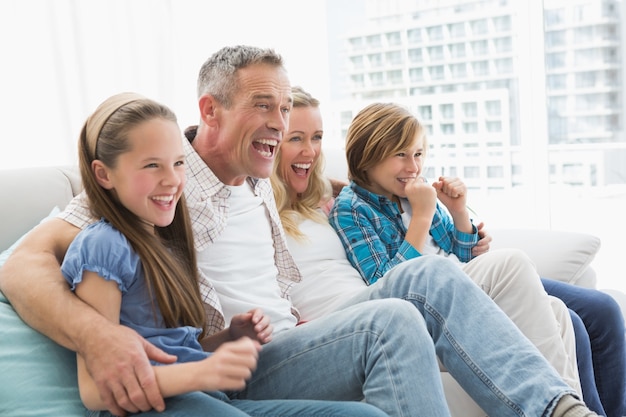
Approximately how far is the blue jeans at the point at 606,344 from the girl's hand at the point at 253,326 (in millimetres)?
848

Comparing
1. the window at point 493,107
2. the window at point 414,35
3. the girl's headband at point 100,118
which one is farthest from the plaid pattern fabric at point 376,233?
the window at point 414,35

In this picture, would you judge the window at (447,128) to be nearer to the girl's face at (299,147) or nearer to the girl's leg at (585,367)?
the girl's face at (299,147)

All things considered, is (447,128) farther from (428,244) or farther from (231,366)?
(231,366)

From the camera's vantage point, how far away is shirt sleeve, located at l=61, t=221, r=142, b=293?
111cm

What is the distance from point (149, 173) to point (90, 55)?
1834 mm

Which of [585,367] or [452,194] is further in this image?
[452,194]

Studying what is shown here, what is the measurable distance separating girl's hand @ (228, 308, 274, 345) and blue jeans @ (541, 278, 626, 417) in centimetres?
85

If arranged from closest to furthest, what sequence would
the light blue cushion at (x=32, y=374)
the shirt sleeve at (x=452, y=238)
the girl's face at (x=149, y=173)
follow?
the light blue cushion at (x=32, y=374) < the girl's face at (x=149, y=173) < the shirt sleeve at (x=452, y=238)

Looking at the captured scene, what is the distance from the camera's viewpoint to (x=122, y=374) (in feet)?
3.43

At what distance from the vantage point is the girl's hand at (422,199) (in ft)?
5.99

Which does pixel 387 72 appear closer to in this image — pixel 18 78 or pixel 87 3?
pixel 87 3

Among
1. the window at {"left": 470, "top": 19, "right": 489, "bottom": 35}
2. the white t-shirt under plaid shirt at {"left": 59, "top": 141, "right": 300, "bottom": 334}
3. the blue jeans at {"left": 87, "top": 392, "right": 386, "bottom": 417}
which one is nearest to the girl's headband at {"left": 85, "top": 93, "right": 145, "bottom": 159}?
the white t-shirt under plaid shirt at {"left": 59, "top": 141, "right": 300, "bottom": 334}

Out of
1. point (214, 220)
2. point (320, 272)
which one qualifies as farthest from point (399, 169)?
point (214, 220)

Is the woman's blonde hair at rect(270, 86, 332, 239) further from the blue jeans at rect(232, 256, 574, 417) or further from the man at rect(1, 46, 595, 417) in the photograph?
the blue jeans at rect(232, 256, 574, 417)
